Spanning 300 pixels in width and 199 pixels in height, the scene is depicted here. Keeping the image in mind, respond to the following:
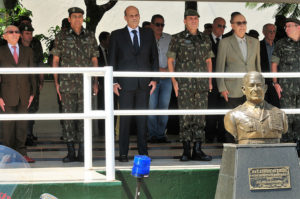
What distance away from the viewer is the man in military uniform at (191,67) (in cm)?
762

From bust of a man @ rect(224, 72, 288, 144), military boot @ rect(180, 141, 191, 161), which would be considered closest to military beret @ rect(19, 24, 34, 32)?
military boot @ rect(180, 141, 191, 161)

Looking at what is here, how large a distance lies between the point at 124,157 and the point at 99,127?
3568 mm

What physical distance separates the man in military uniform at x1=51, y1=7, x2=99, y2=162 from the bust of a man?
7.88 feet

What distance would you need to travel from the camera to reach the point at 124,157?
717 cm

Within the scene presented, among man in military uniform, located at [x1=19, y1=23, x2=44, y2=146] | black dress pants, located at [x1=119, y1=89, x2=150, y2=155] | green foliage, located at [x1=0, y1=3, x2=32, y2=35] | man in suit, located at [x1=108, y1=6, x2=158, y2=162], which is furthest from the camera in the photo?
green foliage, located at [x1=0, y1=3, x2=32, y2=35]

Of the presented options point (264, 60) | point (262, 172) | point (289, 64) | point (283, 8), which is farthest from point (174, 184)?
point (283, 8)

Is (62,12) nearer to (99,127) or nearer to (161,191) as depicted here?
(99,127)

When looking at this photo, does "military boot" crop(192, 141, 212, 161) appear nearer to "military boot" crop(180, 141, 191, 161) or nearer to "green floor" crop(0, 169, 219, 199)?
"military boot" crop(180, 141, 191, 161)

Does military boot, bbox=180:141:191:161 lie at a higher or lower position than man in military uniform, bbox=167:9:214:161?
lower

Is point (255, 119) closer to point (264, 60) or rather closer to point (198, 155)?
point (198, 155)

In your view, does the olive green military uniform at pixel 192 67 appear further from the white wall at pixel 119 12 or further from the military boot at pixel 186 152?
the white wall at pixel 119 12

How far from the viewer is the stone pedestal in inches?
221

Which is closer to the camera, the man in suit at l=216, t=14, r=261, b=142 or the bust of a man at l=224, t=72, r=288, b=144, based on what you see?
the bust of a man at l=224, t=72, r=288, b=144

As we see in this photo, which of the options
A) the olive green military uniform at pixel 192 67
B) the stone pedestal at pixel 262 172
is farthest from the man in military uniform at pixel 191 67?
the stone pedestal at pixel 262 172
